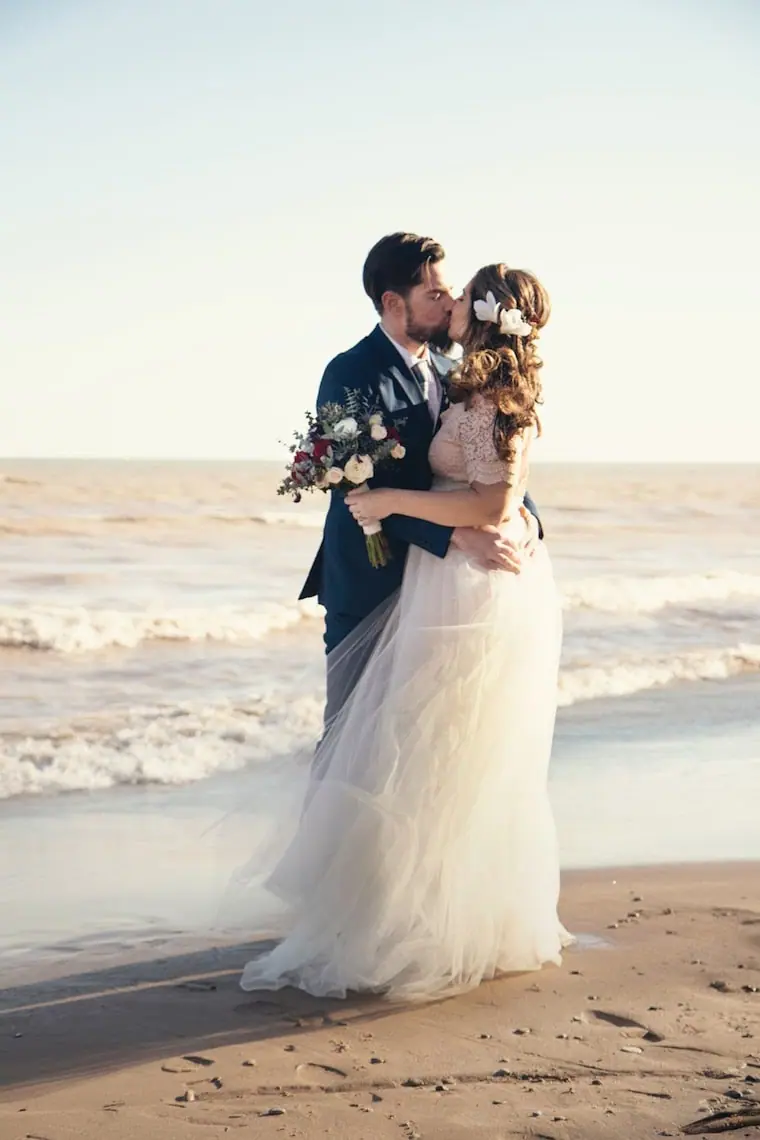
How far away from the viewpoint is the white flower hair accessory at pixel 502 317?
166 inches

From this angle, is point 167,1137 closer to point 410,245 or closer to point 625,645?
point 410,245

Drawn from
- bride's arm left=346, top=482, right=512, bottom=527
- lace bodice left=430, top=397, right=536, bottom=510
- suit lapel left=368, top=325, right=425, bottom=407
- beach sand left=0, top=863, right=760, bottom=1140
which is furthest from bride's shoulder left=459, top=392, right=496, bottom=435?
beach sand left=0, top=863, right=760, bottom=1140

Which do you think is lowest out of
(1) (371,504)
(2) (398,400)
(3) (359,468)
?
(1) (371,504)

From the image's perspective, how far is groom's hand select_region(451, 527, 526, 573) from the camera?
14.5 ft

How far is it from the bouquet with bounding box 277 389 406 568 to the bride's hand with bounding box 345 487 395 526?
0.9 inches

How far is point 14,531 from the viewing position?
24047 mm

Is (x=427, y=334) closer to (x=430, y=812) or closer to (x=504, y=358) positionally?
(x=504, y=358)

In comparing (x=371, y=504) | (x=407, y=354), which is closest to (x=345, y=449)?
(x=371, y=504)

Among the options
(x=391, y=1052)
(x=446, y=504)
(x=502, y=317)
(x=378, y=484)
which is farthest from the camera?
(x=378, y=484)

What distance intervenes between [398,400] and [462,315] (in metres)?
0.35

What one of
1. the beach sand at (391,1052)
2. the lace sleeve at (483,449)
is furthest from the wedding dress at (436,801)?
the beach sand at (391,1052)

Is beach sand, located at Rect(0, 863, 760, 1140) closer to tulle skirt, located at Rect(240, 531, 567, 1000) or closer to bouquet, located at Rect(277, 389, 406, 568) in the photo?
tulle skirt, located at Rect(240, 531, 567, 1000)

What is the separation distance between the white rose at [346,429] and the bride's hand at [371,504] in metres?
0.19

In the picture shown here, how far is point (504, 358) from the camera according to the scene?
4.27 meters
